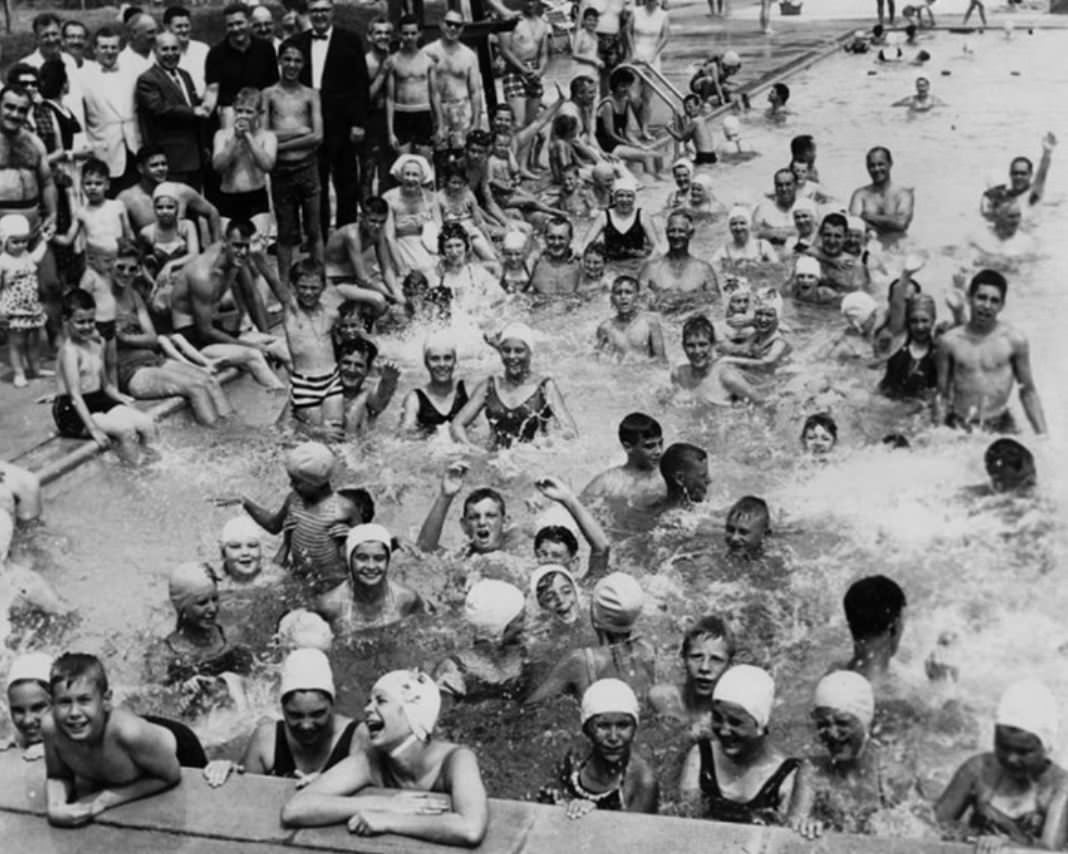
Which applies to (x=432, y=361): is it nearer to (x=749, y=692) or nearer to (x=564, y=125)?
(x=749, y=692)

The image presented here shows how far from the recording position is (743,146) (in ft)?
66.7

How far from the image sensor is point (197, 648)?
711 cm

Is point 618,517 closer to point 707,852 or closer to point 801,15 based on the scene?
point 707,852

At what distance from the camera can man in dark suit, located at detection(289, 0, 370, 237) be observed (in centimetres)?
1180

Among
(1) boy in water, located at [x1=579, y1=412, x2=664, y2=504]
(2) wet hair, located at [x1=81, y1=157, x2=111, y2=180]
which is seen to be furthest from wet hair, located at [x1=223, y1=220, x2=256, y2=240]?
(1) boy in water, located at [x1=579, y1=412, x2=664, y2=504]

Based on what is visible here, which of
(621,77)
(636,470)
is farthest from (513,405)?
(621,77)

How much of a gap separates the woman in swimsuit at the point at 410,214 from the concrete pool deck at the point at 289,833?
26.0 ft

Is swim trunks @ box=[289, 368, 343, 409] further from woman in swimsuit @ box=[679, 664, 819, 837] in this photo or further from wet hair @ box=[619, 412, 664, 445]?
woman in swimsuit @ box=[679, 664, 819, 837]

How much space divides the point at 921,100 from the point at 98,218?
1532cm

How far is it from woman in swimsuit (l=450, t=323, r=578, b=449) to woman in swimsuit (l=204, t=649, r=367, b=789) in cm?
439

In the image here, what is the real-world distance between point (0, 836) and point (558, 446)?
17.9 ft

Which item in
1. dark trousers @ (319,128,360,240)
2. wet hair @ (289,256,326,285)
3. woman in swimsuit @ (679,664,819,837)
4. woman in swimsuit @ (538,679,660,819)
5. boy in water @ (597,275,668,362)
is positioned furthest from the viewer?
Answer: dark trousers @ (319,128,360,240)

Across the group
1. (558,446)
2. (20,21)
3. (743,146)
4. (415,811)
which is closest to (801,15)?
(743,146)

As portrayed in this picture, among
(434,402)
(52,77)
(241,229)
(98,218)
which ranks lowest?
(434,402)
